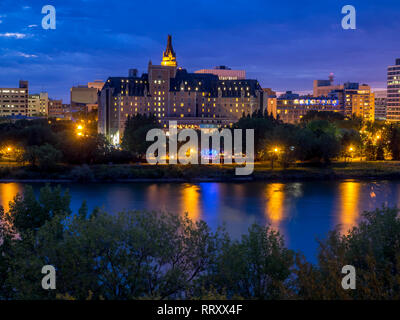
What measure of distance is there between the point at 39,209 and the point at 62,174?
20454 millimetres

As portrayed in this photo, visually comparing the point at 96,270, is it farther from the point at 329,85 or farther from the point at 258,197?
the point at 329,85

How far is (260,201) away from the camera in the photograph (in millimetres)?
23516

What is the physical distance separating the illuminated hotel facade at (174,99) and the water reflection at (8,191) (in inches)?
1086

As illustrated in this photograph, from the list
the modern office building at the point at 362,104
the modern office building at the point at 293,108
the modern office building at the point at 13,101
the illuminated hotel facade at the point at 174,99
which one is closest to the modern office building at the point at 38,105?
the modern office building at the point at 13,101

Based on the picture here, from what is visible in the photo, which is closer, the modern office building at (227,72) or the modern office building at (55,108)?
the modern office building at (227,72)

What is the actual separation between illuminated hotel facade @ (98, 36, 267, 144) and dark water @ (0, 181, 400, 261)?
27.7m

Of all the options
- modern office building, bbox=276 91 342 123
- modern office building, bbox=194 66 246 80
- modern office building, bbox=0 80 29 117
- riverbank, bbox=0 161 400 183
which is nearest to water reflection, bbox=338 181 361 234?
riverbank, bbox=0 161 400 183

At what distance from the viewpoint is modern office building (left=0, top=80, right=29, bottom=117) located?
303 feet

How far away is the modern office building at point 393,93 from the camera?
77.7 metres

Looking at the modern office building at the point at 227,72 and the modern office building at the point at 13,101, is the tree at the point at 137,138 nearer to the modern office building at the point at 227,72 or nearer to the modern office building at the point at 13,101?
the modern office building at the point at 13,101

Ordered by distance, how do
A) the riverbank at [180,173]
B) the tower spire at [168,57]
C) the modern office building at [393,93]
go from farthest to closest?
the modern office building at [393,93] → the tower spire at [168,57] → the riverbank at [180,173]

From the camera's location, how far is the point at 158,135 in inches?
1405

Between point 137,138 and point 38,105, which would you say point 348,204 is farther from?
point 38,105

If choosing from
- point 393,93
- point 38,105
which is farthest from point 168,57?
point 38,105
